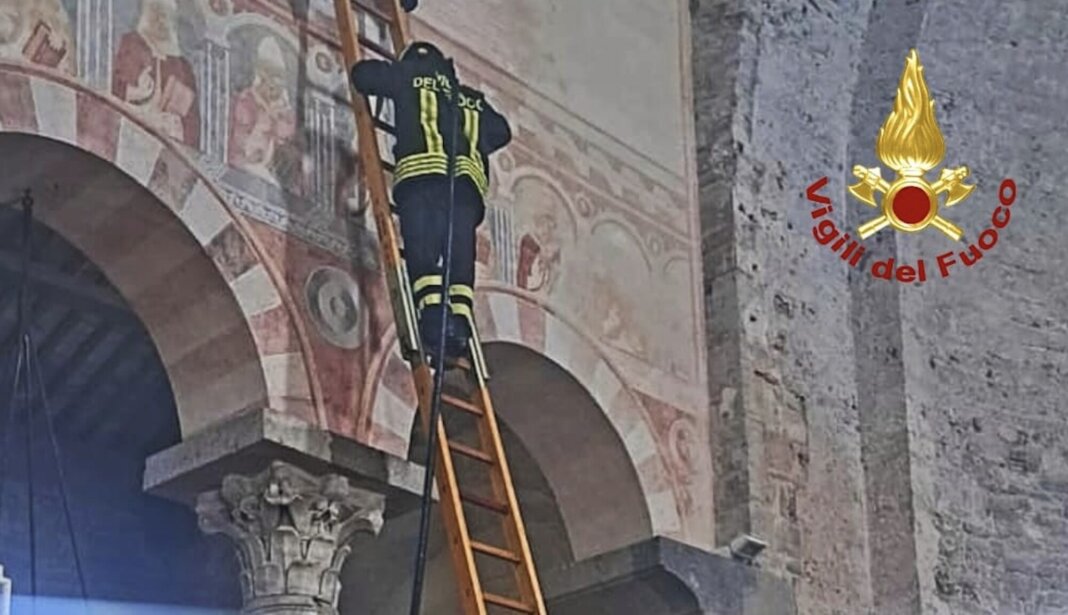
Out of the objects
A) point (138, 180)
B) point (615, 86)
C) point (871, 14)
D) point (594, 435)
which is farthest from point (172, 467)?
point (871, 14)

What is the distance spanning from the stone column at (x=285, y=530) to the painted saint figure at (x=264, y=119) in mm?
1176

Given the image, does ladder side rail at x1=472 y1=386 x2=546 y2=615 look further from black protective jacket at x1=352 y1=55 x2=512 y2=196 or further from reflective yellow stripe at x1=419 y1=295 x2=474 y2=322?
black protective jacket at x1=352 y1=55 x2=512 y2=196

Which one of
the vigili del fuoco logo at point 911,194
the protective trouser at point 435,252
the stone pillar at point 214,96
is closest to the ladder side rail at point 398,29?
the stone pillar at point 214,96

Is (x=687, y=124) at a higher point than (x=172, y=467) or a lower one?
higher

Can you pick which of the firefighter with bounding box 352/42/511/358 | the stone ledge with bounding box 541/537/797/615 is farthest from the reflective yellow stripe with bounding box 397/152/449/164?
the stone ledge with bounding box 541/537/797/615

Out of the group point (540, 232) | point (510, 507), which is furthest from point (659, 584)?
point (510, 507)

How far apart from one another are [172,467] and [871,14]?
580 centimetres

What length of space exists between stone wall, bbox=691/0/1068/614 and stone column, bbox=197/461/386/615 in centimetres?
277

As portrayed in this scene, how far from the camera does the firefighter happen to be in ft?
22.1

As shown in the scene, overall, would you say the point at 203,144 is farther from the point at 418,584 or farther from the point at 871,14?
the point at 871,14

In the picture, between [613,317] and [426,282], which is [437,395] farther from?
[613,317]

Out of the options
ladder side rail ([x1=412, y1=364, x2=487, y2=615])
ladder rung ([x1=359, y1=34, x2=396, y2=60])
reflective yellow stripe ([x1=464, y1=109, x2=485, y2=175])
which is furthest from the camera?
ladder rung ([x1=359, y1=34, x2=396, y2=60])

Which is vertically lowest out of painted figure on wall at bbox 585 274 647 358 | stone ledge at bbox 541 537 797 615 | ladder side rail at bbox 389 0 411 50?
stone ledge at bbox 541 537 797 615

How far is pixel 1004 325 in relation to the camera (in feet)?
35.7
